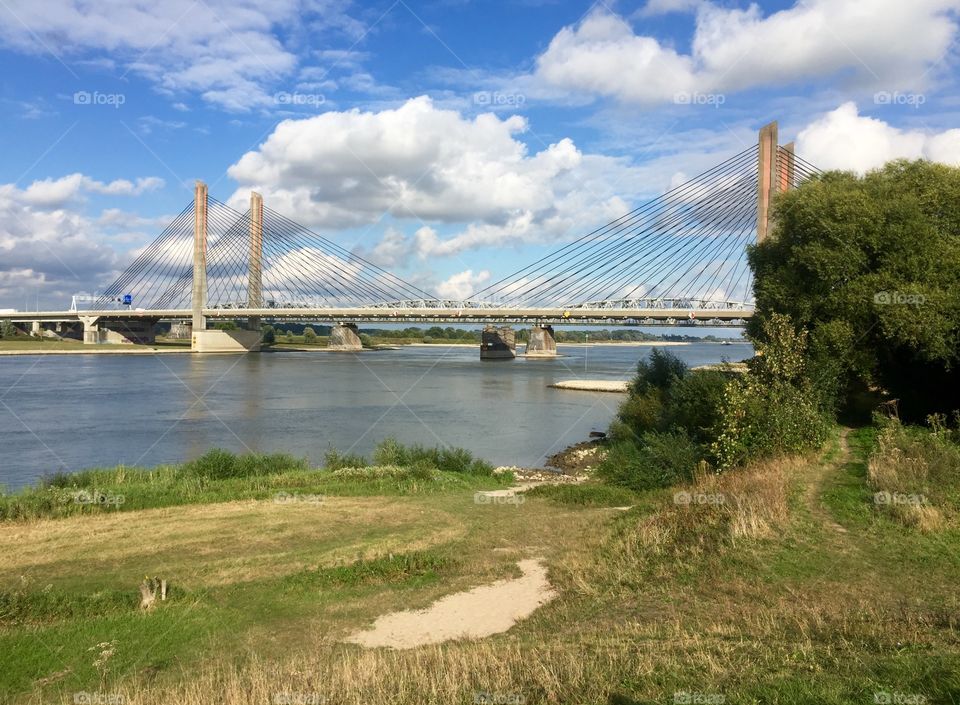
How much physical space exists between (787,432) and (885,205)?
680cm

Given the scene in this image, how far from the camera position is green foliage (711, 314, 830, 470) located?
44.1 feet

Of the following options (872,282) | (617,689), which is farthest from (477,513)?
(872,282)

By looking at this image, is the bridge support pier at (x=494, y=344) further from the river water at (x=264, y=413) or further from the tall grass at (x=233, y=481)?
the tall grass at (x=233, y=481)

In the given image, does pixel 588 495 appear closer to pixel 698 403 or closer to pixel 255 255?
pixel 698 403

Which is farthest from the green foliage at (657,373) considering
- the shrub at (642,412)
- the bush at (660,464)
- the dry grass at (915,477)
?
the dry grass at (915,477)

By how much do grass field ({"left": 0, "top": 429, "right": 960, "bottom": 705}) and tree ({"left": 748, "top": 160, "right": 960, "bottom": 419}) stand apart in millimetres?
3574

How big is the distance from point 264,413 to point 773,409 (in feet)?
80.2

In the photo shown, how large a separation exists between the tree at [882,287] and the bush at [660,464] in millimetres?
3134

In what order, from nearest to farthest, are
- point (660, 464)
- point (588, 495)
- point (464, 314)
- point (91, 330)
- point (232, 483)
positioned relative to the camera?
point (588, 495) < point (660, 464) < point (232, 483) < point (464, 314) < point (91, 330)

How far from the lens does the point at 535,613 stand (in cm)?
764

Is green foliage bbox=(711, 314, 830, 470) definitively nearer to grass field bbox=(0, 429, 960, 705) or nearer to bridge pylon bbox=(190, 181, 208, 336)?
grass field bbox=(0, 429, 960, 705)

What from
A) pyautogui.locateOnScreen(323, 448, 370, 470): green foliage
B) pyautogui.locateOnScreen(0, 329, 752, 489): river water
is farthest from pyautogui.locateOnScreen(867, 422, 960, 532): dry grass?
pyautogui.locateOnScreen(0, 329, 752, 489): river water

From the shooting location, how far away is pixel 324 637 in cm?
705

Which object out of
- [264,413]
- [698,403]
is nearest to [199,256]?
[264,413]
